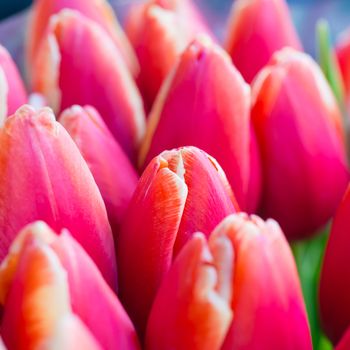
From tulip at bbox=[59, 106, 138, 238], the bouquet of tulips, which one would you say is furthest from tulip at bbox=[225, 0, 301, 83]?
tulip at bbox=[59, 106, 138, 238]

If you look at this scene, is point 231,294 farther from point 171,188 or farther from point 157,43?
point 157,43

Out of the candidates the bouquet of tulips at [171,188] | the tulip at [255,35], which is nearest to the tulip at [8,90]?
the bouquet of tulips at [171,188]

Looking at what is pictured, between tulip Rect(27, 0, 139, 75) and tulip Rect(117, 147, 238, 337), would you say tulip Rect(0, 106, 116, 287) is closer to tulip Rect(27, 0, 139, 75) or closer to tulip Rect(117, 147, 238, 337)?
tulip Rect(117, 147, 238, 337)

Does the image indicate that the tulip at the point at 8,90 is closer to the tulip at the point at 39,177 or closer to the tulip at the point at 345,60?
the tulip at the point at 39,177

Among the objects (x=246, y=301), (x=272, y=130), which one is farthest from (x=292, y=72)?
(x=246, y=301)

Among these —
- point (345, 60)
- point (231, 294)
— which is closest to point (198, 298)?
point (231, 294)

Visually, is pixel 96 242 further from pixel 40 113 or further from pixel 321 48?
pixel 321 48

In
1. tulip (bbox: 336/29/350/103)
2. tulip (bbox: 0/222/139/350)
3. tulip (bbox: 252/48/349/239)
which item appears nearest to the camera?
tulip (bbox: 0/222/139/350)
